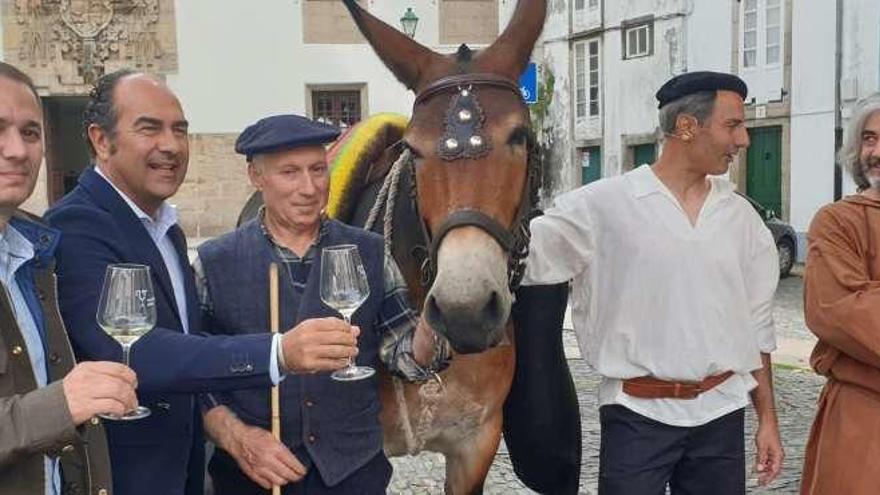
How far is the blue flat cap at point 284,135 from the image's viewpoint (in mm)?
2346

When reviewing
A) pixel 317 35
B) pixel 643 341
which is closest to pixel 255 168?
pixel 643 341

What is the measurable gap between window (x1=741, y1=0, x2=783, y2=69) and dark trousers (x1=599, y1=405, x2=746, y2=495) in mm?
18218

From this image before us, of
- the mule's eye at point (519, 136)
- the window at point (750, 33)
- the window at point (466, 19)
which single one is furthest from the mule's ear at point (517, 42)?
the window at point (466, 19)

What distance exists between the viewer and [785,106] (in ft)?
62.5

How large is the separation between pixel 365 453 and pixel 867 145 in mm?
1990

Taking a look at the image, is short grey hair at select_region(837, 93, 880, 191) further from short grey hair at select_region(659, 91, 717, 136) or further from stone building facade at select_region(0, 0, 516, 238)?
stone building facade at select_region(0, 0, 516, 238)

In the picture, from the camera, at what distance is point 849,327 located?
8.71 ft

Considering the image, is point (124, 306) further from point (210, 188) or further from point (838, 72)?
point (210, 188)

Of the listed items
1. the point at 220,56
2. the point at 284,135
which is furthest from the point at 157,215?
the point at 220,56

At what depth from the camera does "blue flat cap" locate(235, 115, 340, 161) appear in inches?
92.4

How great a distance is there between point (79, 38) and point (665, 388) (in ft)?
73.3

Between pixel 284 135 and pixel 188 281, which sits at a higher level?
pixel 284 135

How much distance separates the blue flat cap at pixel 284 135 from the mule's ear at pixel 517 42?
27.2 inches

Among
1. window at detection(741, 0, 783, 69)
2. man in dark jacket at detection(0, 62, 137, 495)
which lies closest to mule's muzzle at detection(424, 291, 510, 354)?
man in dark jacket at detection(0, 62, 137, 495)
